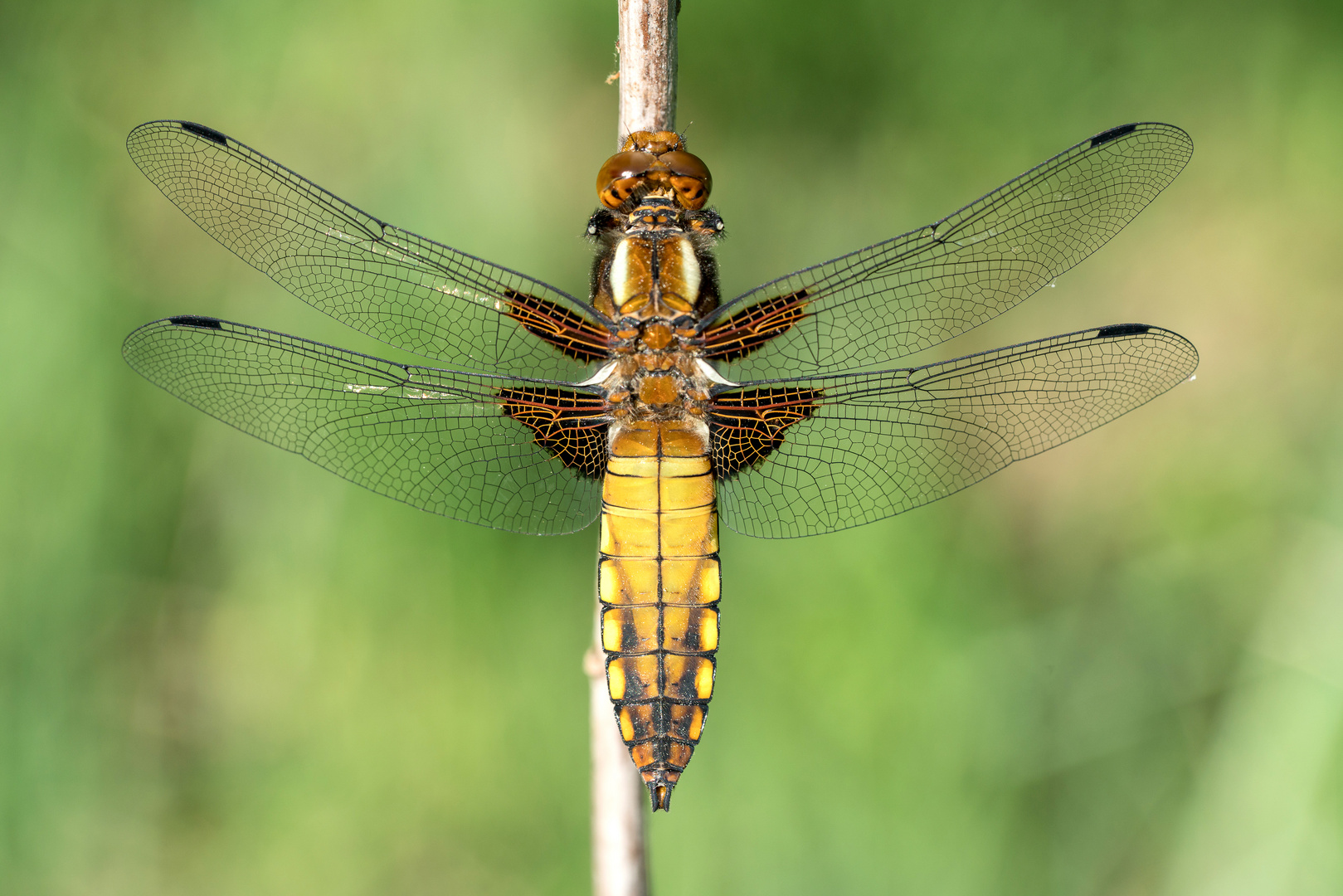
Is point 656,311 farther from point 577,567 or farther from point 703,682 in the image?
point 577,567

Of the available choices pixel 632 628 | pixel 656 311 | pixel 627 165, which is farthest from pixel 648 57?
pixel 632 628

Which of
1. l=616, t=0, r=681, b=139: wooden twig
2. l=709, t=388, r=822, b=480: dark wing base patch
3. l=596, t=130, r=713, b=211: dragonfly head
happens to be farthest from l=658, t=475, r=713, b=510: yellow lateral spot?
Answer: l=616, t=0, r=681, b=139: wooden twig

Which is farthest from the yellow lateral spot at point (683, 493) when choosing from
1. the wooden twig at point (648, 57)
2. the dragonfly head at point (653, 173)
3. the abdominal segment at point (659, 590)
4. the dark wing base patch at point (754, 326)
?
the wooden twig at point (648, 57)

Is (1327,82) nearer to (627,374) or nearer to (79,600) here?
(627,374)

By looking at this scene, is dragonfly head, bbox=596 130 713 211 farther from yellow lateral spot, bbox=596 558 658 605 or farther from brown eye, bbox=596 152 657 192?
yellow lateral spot, bbox=596 558 658 605

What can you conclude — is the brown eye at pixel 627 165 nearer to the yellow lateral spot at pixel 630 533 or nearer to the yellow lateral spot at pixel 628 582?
the yellow lateral spot at pixel 630 533

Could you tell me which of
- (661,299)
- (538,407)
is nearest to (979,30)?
(661,299)

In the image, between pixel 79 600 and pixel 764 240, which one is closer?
pixel 79 600
